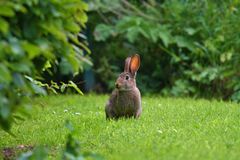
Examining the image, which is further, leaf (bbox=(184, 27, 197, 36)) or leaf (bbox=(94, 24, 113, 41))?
leaf (bbox=(94, 24, 113, 41))

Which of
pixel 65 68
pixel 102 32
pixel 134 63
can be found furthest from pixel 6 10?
pixel 102 32

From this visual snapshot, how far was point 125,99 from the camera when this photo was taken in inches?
283

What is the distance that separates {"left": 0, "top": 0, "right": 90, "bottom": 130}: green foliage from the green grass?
2.02ft

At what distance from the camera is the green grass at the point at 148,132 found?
18.1 feet

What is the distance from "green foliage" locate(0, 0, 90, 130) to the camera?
443 centimetres

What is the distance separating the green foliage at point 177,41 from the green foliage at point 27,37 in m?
5.67

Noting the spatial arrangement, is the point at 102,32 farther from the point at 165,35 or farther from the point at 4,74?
the point at 4,74

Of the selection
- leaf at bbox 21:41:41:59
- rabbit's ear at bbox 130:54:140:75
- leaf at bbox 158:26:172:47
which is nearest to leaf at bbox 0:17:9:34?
leaf at bbox 21:41:41:59

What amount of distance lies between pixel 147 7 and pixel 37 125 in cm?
507

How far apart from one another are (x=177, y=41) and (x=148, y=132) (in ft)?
17.4

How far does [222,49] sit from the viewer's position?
1104 cm

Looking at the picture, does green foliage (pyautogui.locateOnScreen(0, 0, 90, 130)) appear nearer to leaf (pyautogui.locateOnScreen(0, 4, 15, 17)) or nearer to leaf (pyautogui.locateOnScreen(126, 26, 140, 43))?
leaf (pyautogui.locateOnScreen(0, 4, 15, 17))

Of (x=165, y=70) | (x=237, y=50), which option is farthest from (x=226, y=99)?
(x=165, y=70)

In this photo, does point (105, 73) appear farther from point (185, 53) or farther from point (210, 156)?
point (210, 156)
